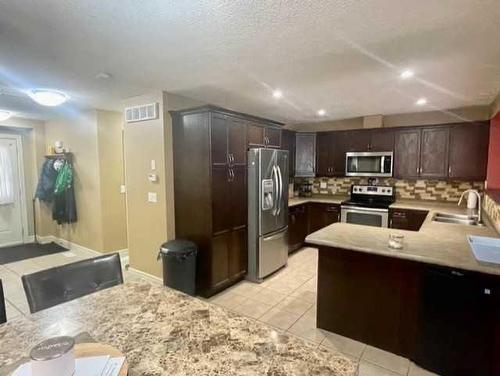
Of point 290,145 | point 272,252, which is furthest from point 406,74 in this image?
point 290,145

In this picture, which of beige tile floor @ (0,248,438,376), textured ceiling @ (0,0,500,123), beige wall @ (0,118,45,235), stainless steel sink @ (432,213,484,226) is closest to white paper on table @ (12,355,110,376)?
beige tile floor @ (0,248,438,376)

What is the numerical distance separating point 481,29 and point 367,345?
2.55 m

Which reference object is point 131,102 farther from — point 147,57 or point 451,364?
point 451,364

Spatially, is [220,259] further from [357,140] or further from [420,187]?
[420,187]

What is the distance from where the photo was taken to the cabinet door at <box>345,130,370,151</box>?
505 cm

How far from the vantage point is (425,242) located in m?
2.41

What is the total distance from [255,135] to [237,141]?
40 centimetres

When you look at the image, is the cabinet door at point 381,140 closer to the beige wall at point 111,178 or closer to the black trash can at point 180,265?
the black trash can at point 180,265

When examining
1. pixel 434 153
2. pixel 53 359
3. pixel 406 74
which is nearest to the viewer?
pixel 53 359

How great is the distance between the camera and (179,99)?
367cm

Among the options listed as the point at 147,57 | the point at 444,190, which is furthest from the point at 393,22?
the point at 444,190

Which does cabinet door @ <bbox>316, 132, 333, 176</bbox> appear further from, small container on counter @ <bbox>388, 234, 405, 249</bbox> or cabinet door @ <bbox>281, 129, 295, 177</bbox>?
small container on counter @ <bbox>388, 234, 405, 249</bbox>

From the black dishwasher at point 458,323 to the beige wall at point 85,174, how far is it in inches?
180

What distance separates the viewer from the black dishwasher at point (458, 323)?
1914 millimetres
